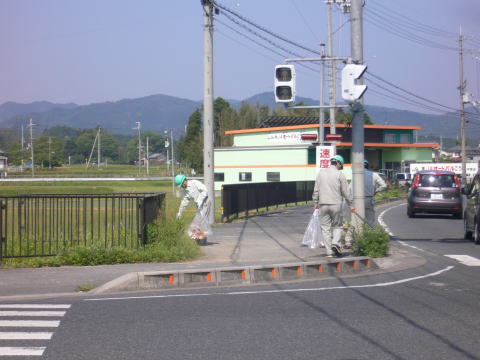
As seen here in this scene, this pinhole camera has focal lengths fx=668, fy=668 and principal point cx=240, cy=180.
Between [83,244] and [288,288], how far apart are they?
182 inches

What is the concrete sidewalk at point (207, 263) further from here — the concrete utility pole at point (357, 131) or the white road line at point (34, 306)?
the concrete utility pole at point (357, 131)

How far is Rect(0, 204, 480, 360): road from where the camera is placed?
6.44 meters

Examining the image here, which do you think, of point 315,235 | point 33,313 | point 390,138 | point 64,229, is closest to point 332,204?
point 315,235

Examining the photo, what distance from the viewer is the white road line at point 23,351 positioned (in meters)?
6.30

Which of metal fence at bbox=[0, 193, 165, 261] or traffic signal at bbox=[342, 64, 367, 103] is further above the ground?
traffic signal at bbox=[342, 64, 367, 103]

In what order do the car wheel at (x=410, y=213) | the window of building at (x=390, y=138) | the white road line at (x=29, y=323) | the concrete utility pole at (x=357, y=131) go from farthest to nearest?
the window of building at (x=390, y=138) < the car wheel at (x=410, y=213) < the concrete utility pole at (x=357, y=131) < the white road line at (x=29, y=323)

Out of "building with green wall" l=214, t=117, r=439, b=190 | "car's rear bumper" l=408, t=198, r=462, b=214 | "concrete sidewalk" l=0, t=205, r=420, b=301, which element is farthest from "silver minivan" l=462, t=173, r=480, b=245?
"building with green wall" l=214, t=117, r=439, b=190

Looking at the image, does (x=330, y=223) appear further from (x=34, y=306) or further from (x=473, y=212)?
(x=34, y=306)

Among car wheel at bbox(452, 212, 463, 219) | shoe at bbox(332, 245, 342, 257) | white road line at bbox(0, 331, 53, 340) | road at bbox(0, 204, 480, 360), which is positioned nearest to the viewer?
road at bbox(0, 204, 480, 360)

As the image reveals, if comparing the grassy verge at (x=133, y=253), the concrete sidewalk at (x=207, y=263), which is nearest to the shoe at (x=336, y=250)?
the concrete sidewalk at (x=207, y=263)

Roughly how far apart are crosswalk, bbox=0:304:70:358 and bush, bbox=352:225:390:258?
652 centimetres

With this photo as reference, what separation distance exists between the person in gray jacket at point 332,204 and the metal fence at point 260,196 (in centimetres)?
1184

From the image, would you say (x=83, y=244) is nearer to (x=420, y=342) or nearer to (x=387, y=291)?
(x=387, y=291)

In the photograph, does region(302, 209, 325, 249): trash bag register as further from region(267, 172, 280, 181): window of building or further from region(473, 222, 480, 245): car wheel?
region(267, 172, 280, 181): window of building
